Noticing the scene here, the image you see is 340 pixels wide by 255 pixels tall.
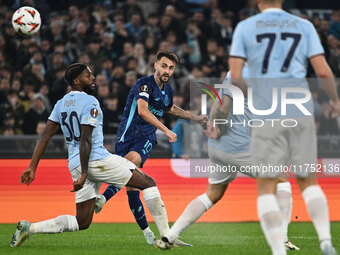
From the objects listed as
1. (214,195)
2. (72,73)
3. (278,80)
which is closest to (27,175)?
(72,73)

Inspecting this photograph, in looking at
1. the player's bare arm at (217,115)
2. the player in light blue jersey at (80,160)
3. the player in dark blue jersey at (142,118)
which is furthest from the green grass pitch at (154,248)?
the player's bare arm at (217,115)

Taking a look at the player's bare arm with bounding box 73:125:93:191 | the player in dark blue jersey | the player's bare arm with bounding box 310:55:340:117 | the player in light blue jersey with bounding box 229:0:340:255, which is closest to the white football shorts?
the player's bare arm with bounding box 73:125:93:191

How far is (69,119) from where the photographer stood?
7359 mm

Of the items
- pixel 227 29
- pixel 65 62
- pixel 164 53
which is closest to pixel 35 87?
pixel 65 62

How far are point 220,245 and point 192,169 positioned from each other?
3822 millimetres

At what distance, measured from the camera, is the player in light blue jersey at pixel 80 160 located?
24.0 feet

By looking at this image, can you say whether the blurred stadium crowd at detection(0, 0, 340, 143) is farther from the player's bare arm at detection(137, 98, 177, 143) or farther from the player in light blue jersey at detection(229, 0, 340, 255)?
the player in light blue jersey at detection(229, 0, 340, 255)

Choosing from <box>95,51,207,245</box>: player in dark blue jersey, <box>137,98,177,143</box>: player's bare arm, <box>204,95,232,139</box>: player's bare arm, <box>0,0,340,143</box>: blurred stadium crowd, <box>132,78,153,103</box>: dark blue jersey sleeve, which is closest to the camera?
<box>204,95,232,139</box>: player's bare arm

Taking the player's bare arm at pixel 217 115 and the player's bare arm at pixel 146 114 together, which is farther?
the player's bare arm at pixel 146 114

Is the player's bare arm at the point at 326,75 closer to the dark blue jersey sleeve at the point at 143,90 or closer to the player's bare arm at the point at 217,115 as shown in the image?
the player's bare arm at the point at 217,115

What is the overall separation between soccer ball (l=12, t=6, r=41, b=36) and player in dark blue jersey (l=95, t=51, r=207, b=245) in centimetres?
426

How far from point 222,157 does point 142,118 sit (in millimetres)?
1389

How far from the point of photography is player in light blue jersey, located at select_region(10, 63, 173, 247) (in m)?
7.33

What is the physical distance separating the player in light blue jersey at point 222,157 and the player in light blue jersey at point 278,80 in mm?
1340
